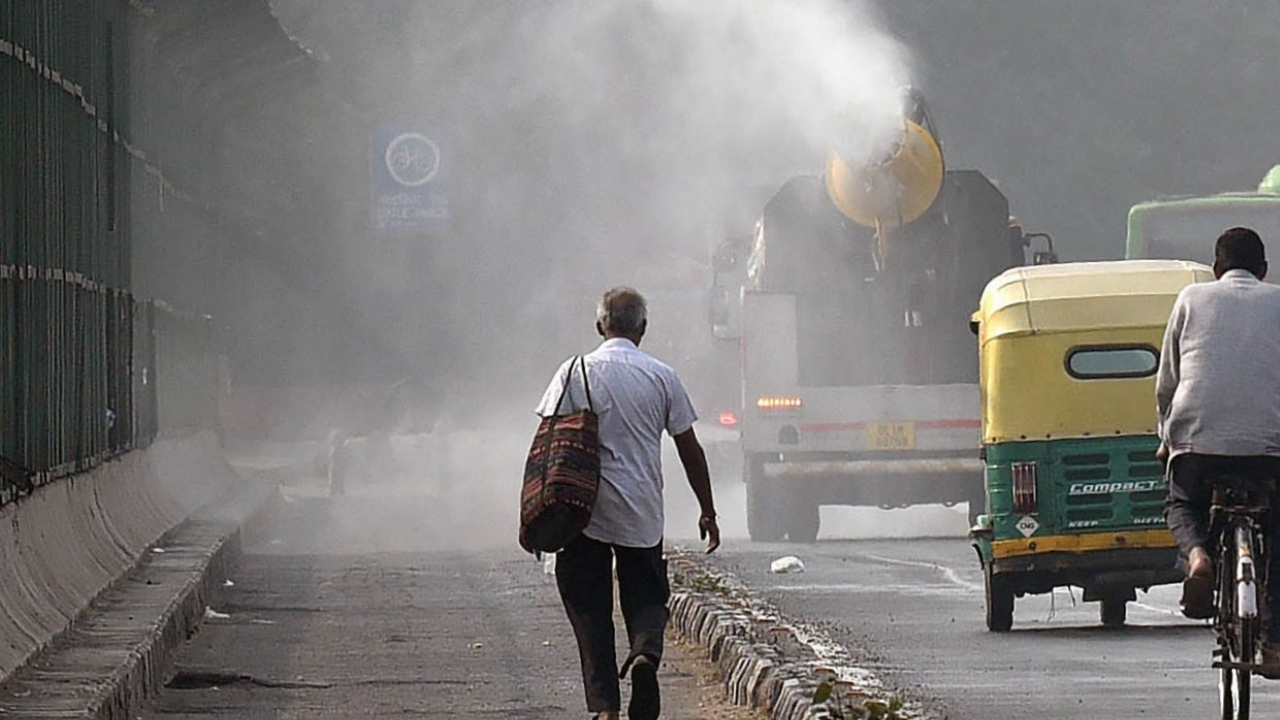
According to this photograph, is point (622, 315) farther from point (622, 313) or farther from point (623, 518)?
point (623, 518)

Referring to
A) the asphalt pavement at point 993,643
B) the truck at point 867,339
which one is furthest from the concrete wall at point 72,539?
the truck at point 867,339

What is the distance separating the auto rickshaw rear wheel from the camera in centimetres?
1500

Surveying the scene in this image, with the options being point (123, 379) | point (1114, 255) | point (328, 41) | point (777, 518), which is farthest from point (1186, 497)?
point (1114, 255)

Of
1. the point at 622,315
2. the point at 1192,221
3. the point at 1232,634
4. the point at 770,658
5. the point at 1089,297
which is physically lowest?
the point at 770,658

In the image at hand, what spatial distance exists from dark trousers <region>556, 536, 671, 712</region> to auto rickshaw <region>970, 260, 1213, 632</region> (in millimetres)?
4821

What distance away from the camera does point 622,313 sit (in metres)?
10.5

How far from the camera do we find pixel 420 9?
60281mm

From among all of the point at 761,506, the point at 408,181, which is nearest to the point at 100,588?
the point at 761,506

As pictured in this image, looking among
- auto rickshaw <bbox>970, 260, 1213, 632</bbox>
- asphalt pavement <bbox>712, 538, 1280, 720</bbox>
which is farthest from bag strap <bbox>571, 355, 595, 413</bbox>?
auto rickshaw <bbox>970, 260, 1213, 632</bbox>

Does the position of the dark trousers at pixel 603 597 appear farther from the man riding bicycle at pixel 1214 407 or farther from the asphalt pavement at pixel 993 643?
the man riding bicycle at pixel 1214 407

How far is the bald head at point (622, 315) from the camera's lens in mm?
10469

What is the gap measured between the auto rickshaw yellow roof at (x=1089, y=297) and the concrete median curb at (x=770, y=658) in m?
2.04

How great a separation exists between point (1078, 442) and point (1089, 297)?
92 cm

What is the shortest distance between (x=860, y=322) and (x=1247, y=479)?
15.1 meters
